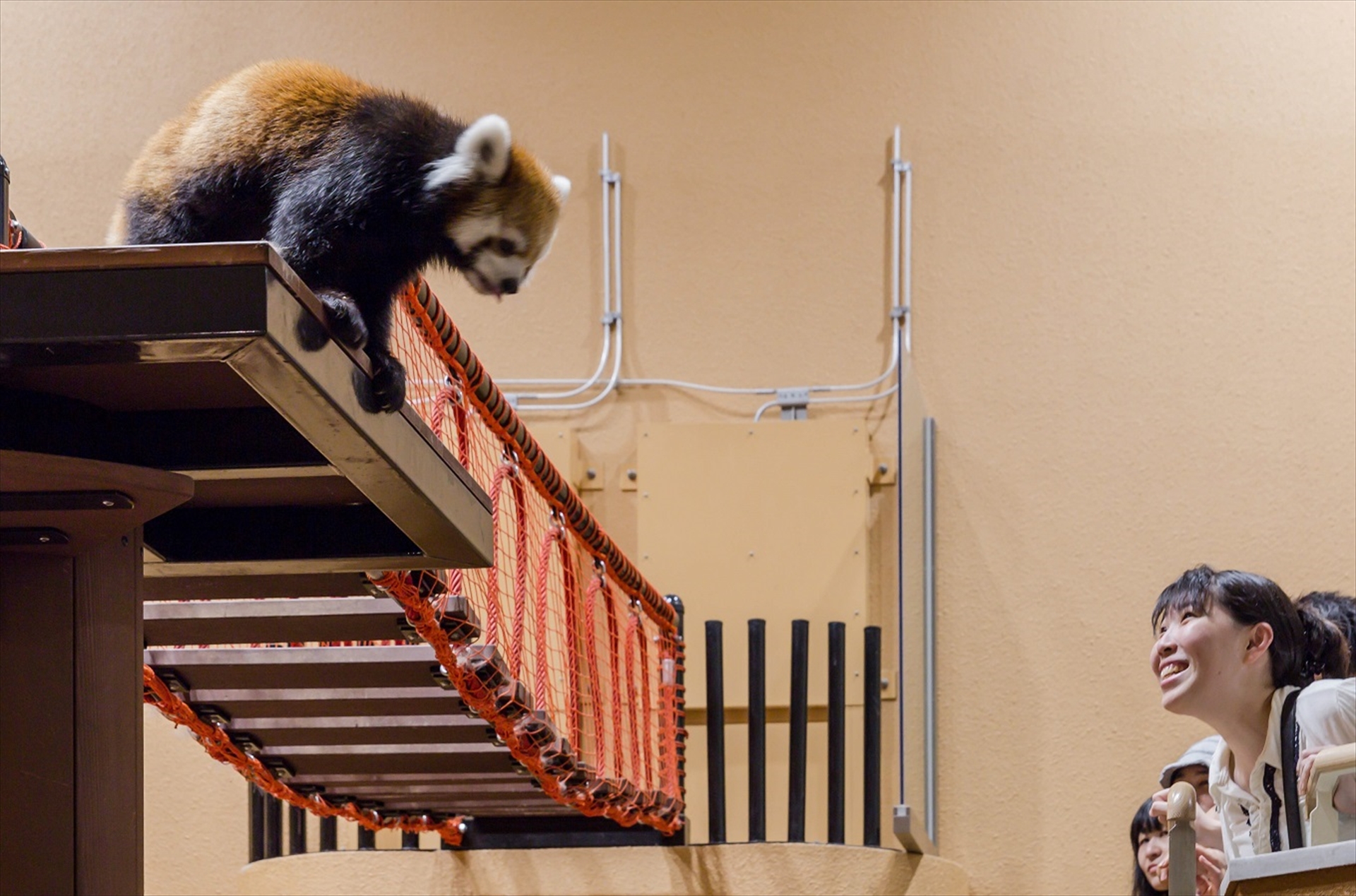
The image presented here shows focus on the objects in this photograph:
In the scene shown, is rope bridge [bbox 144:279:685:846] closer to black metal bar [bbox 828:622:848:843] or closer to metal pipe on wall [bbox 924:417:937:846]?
black metal bar [bbox 828:622:848:843]

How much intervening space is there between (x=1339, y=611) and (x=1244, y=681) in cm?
95

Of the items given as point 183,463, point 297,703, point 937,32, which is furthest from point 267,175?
point 937,32

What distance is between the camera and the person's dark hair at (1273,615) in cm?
275

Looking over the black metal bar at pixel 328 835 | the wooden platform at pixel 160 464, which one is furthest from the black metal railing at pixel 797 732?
the wooden platform at pixel 160 464

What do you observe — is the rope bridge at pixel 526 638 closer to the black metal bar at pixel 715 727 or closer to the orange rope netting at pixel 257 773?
the orange rope netting at pixel 257 773

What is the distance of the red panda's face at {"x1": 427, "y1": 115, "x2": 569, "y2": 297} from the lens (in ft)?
4.90

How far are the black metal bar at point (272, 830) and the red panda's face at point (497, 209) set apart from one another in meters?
3.03

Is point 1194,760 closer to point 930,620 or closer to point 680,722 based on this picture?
point 930,620

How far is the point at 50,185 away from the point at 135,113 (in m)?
0.37

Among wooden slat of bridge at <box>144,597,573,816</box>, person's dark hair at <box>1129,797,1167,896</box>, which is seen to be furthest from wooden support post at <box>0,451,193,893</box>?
person's dark hair at <box>1129,797,1167,896</box>

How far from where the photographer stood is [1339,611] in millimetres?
3502

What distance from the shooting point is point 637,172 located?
5020 mm

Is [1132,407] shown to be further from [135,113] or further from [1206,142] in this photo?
[135,113]

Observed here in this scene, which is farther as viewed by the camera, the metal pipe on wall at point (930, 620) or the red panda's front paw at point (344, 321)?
the metal pipe on wall at point (930, 620)
